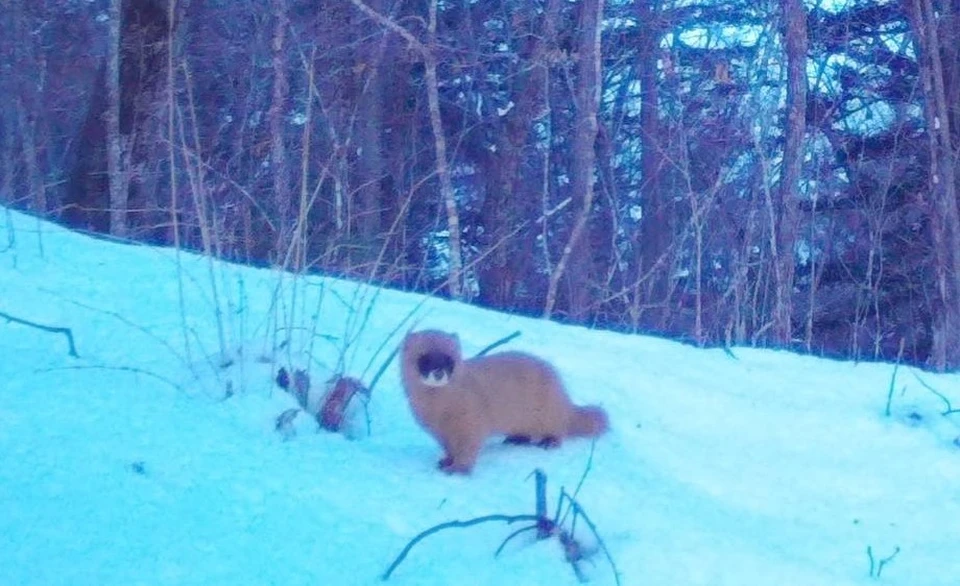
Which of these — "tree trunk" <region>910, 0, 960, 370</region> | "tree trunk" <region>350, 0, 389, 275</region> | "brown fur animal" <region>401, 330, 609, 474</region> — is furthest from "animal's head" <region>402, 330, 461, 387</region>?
"tree trunk" <region>910, 0, 960, 370</region>

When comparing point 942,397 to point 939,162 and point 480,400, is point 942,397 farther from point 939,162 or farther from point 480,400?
point 939,162

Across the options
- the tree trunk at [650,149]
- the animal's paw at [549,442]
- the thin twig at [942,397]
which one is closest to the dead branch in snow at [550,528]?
the animal's paw at [549,442]

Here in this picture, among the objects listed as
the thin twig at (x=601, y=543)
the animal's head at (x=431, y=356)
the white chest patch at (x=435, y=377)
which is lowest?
the thin twig at (x=601, y=543)

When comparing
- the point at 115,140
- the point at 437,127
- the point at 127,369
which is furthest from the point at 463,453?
the point at 437,127

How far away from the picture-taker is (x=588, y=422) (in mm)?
4086

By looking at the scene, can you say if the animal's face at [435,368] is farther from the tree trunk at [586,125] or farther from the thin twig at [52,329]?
the tree trunk at [586,125]

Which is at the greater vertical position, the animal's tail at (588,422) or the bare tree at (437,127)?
the bare tree at (437,127)

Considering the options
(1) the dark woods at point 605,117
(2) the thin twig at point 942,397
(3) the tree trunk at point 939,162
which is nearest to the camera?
(2) the thin twig at point 942,397

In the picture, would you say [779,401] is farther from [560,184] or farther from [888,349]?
[560,184]

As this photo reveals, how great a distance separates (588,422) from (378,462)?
2.48 ft

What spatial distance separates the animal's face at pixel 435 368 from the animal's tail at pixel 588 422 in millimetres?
480

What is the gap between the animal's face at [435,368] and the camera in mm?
3703

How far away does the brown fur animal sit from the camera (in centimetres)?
371

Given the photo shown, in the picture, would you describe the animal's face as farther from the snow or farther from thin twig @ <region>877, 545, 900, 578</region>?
thin twig @ <region>877, 545, 900, 578</region>
